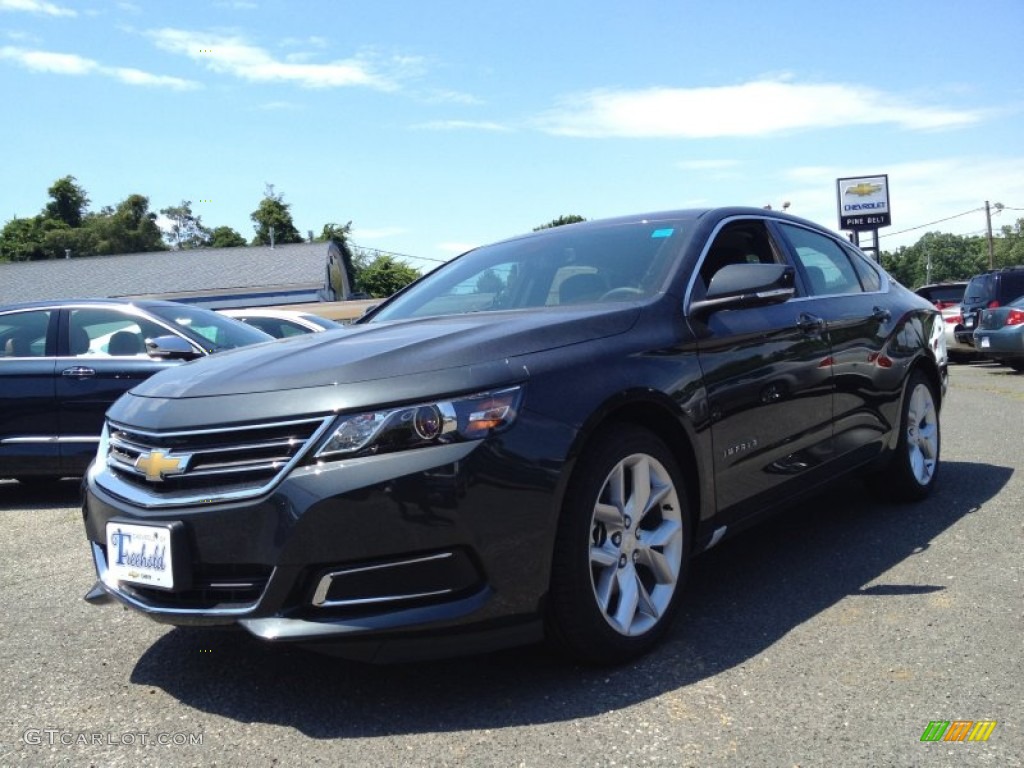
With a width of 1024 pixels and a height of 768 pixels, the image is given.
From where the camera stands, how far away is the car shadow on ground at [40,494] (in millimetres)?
6551

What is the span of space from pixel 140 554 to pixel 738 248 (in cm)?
282

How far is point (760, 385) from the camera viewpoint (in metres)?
3.69

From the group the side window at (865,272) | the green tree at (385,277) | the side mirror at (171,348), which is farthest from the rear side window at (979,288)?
the green tree at (385,277)

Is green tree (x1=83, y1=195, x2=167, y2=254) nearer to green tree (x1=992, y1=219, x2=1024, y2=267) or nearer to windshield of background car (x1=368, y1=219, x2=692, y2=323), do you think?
windshield of background car (x1=368, y1=219, x2=692, y2=323)

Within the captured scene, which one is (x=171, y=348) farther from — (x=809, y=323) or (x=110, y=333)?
(x=809, y=323)

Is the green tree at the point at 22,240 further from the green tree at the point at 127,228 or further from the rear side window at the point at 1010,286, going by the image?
the rear side window at the point at 1010,286

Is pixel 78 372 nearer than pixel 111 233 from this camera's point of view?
Yes

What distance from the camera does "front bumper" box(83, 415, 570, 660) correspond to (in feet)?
8.26

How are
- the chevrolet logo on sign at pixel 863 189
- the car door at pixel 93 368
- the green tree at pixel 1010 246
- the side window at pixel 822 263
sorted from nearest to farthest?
1. the side window at pixel 822 263
2. the car door at pixel 93 368
3. the chevrolet logo on sign at pixel 863 189
4. the green tree at pixel 1010 246

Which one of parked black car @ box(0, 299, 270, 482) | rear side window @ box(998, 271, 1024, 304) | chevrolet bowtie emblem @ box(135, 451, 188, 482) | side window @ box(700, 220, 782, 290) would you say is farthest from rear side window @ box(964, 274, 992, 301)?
chevrolet bowtie emblem @ box(135, 451, 188, 482)

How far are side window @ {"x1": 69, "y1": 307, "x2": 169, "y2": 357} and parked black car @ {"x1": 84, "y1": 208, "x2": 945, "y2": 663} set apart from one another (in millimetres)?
3413

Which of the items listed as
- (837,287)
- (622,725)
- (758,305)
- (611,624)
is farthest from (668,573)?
(837,287)

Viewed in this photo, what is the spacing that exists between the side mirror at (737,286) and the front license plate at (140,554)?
6.64ft
